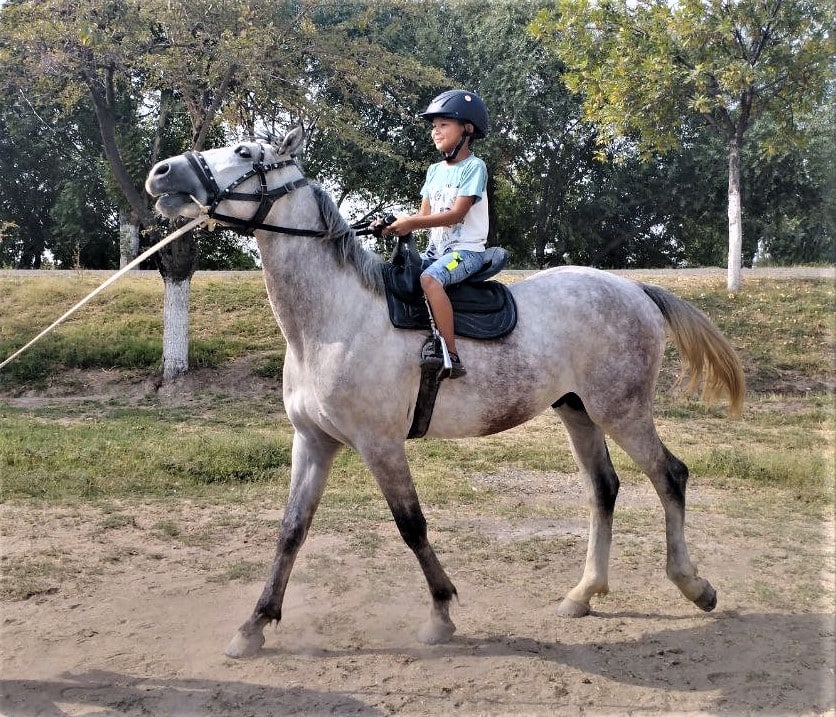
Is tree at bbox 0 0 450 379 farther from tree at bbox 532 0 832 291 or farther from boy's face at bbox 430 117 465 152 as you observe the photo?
boy's face at bbox 430 117 465 152

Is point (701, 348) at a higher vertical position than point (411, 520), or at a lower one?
higher

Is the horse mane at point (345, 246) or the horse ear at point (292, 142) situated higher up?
the horse ear at point (292, 142)

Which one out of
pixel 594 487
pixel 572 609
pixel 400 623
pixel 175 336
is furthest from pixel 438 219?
pixel 175 336

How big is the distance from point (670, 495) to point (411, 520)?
169cm

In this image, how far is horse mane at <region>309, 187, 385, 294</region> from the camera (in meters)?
4.12

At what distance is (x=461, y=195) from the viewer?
13.5 feet

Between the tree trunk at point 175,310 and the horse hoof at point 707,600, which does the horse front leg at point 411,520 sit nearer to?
the horse hoof at point 707,600

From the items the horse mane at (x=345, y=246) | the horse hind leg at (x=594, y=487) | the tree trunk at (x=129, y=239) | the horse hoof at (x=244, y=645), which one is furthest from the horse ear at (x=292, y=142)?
the tree trunk at (x=129, y=239)

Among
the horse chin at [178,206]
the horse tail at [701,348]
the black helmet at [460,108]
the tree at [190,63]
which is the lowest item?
the horse tail at [701,348]

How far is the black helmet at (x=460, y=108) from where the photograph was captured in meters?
4.18

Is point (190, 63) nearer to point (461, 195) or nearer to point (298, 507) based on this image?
point (461, 195)

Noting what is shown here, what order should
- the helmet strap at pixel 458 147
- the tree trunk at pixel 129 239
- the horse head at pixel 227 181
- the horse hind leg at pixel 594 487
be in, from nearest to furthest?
the horse head at pixel 227 181 < the helmet strap at pixel 458 147 < the horse hind leg at pixel 594 487 < the tree trunk at pixel 129 239

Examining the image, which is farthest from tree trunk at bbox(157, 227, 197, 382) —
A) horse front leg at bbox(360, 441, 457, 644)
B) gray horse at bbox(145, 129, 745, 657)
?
horse front leg at bbox(360, 441, 457, 644)

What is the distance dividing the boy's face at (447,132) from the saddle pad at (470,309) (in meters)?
0.80
